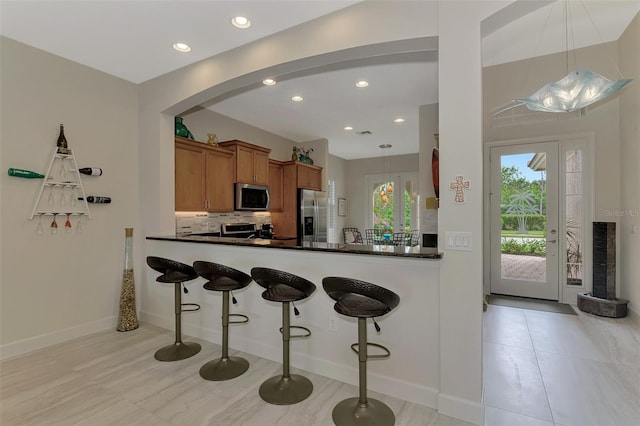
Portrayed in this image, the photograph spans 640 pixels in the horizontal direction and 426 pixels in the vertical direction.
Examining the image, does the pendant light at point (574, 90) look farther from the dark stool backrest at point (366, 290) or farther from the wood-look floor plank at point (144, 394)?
the wood-look floor plank at point (144, 394)

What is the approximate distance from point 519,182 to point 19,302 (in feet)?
20.4

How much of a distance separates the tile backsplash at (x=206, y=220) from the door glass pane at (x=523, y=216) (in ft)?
13.7

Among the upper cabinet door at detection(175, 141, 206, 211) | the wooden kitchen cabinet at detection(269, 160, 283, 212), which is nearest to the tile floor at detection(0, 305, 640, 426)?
the upper cabinet door at detection(175, 141, 206, 211)

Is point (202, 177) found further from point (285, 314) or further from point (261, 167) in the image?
point (285, 314)

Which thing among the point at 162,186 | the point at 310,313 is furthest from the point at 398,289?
the point at 162,186

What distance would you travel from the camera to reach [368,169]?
29.5ft

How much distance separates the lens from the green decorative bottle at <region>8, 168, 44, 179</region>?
2781mm

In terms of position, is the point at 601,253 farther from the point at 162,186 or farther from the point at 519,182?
the point at 162,186

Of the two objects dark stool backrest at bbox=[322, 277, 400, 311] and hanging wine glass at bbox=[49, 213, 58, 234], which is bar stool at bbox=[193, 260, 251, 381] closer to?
dark stool backrest at bbox=[322, 277, 400, 311]

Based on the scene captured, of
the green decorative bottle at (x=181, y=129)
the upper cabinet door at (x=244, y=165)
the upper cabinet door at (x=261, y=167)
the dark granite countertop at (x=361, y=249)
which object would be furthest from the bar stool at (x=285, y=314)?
the upper cabinet door at (x=261, y=167)

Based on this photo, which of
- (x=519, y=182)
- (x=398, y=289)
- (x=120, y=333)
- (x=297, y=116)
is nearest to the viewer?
(x=398, y=289)

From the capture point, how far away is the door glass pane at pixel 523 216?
14.7 feet

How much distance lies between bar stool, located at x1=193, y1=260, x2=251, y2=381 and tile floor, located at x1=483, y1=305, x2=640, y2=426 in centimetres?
192

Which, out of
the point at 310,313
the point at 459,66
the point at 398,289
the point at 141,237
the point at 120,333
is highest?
the point at 459,66
